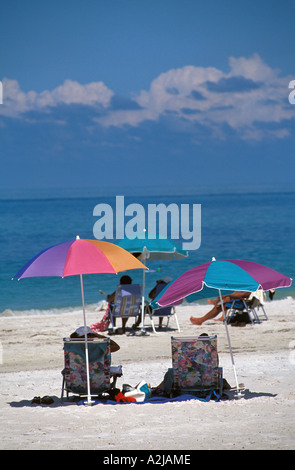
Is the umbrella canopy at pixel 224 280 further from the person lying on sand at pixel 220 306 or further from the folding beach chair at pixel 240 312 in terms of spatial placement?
the person lying on sand at pixel 220 306

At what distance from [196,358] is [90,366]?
3.55 feet

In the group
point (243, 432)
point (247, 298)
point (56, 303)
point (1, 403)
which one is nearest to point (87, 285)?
point (56, 303)

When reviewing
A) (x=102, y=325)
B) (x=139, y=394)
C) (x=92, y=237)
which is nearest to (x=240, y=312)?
(x=102, y=325)

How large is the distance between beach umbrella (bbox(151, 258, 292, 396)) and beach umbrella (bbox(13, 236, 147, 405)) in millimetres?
514

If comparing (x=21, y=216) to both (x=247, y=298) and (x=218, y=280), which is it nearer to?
(x=247, y=298)

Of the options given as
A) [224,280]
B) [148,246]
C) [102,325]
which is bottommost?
[102,325]

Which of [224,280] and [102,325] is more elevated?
[224,280]

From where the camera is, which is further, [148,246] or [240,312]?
[240,312]

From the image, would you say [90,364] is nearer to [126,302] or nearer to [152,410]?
[152,410]

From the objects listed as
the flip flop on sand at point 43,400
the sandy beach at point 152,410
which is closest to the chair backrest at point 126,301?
the sandy beach at point 152,410

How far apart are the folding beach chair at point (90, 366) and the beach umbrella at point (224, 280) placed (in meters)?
0.86

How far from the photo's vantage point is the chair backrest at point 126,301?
1296 centimetres

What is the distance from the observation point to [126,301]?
13.0 m
